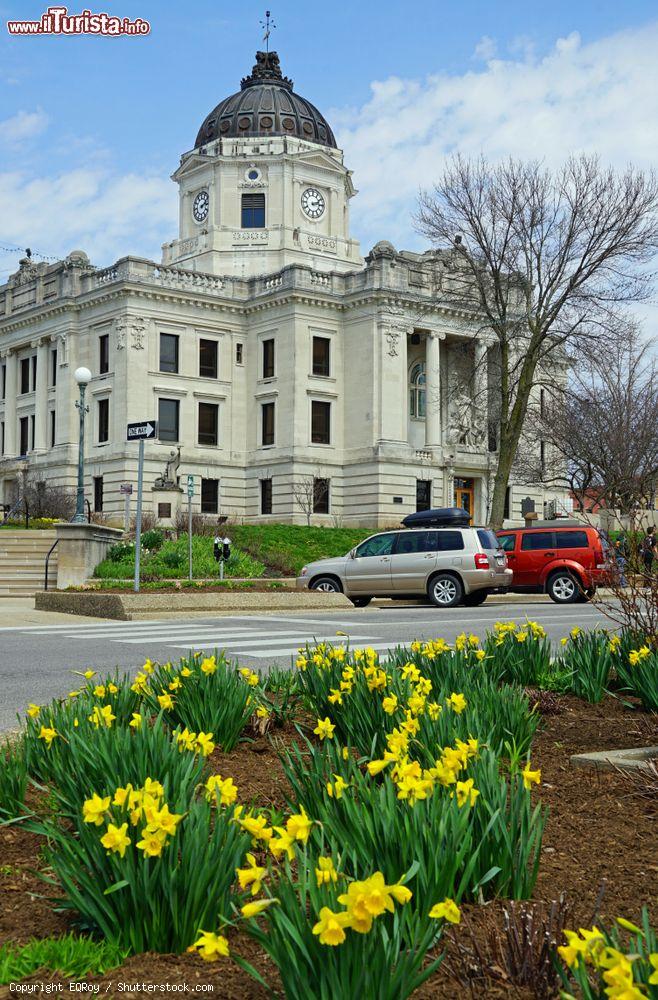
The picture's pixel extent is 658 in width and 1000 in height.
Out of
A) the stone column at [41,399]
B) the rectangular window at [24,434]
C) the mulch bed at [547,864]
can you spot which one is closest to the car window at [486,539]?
the mulch bed at [547,864]

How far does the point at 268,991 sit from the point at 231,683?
11.9 feet

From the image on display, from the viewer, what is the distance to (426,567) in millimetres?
25453

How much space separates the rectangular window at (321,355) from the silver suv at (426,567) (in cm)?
3636

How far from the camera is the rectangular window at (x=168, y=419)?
197 ft

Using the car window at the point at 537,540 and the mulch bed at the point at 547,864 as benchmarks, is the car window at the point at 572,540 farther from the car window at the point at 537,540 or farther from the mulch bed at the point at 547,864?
the mulch bed at the point at 547,864

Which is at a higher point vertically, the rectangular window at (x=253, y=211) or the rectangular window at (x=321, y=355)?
the rectangular window at (x=253, y=211)

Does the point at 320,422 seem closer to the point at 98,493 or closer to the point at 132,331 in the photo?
the point at 132,331

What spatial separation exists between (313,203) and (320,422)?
17022 mm

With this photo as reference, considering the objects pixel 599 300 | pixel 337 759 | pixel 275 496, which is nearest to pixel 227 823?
pixel 337 759

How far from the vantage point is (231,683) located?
21.2 ft

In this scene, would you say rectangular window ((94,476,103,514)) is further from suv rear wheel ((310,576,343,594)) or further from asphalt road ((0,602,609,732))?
asphalt road ((0,602,609,732))

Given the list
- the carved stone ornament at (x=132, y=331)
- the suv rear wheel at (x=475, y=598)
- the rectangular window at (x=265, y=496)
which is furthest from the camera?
the rectangular window at (x=265, y=496)

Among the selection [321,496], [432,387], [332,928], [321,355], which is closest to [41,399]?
[321,355]

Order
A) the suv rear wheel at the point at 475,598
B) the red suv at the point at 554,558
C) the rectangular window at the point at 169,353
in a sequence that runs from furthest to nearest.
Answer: the rectangular window at the point at 169,353
the red suv at the point at 554,558
the suv rear wheel at the point at 475,598
